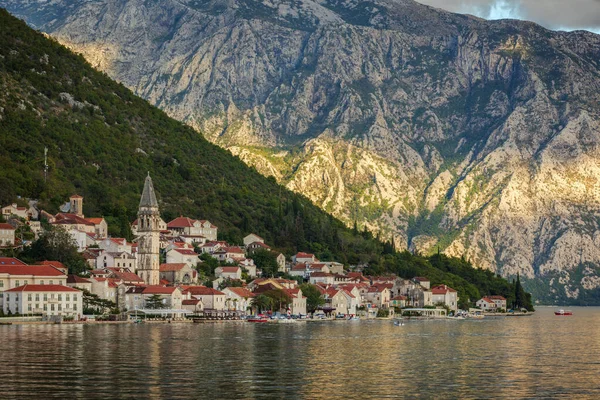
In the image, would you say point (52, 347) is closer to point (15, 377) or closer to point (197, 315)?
point (15, 377)

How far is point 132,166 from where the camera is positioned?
19775 centimetres

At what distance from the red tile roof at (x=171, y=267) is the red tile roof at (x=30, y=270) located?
95.1 feet

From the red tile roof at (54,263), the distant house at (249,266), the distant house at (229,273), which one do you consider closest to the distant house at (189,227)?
the distant house at (249,266)

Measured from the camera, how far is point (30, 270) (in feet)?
426

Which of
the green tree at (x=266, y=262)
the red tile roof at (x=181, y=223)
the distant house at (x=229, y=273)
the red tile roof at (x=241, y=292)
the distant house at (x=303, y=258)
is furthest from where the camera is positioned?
the distant house at (x=303, y=258)

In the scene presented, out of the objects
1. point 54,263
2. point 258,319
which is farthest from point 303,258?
point 54,263

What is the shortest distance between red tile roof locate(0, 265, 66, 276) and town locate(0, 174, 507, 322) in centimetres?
12

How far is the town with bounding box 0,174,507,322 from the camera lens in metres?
131

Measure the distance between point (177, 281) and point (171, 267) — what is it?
2243mm

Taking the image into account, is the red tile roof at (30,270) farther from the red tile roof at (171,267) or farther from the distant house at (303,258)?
the distant house at (303,258)

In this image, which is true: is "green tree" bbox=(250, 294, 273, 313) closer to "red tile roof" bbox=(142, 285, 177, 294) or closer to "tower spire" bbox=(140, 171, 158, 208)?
"red tile roof" bbox=(142, 285, 177, 294)

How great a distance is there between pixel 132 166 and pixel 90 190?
57.8 feet

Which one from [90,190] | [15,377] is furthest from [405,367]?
[90,190]

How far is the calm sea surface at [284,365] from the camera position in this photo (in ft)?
202
